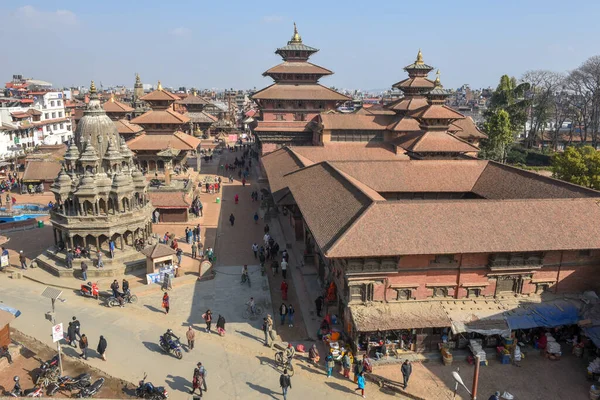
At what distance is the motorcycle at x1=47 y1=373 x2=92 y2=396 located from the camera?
16.2 m

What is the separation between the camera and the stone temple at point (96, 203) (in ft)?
89.0

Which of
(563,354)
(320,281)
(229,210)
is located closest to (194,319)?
(320,281)

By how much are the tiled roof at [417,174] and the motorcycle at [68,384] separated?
1914 centimetres

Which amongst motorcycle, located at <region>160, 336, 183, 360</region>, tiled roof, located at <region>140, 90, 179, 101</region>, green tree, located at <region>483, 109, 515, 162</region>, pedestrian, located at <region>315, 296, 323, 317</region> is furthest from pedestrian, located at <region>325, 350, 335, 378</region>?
green tree, located at <region>483, 109, 515, 162</region>

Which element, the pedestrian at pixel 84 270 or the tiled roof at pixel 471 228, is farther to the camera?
the pedestrian at pixel 84 270

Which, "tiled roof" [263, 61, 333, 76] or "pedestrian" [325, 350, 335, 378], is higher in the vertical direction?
"tiled roof" [263, 61, 333, 76]

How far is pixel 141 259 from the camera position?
28156 mm

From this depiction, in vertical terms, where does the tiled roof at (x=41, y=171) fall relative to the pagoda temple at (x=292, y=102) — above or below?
below

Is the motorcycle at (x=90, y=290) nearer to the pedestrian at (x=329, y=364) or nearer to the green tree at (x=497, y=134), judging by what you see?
the pedestrian at (x=329, y=364)

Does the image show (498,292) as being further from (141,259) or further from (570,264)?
(141,259)

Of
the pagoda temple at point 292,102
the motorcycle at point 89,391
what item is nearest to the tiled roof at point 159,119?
the pagoda temple at point 292,102

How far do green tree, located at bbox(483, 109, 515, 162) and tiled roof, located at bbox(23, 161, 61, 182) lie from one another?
4908 cm

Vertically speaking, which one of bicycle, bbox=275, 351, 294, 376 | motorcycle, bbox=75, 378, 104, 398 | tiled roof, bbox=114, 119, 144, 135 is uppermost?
tiled roof, bbox=114, 119, 144, 135

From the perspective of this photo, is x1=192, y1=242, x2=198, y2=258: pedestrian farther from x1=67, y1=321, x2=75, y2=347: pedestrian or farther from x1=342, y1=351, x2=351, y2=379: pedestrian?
x1=342, y1=351, x2=351, y2=379: pedestrian
